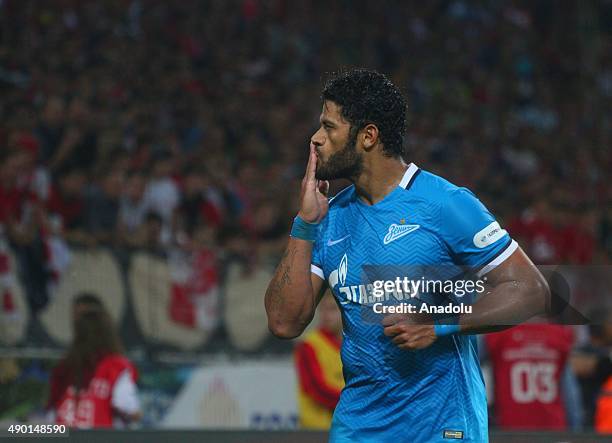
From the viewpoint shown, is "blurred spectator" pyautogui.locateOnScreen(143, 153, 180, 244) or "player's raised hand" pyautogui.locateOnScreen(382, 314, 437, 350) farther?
"blurred spectator" pyautogui.locateOnScreen(143, 153, 180, 244)

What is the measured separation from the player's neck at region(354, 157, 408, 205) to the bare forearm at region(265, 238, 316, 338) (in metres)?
0.30

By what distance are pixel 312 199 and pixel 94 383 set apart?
314cm

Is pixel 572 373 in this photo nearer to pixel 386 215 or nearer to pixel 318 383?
pixel 318 383

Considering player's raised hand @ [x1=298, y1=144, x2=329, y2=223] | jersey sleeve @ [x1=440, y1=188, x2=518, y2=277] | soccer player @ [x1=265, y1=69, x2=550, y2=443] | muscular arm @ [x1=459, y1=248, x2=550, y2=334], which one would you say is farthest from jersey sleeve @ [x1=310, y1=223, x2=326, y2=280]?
muscular arm @ [x1=459, y1=248, x2=550, y2=334]

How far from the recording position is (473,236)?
3.88 metres

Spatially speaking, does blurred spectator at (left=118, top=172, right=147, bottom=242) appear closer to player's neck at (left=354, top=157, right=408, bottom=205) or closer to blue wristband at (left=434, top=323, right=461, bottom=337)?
player's neck at (left=354, top=157, right=408, bottom=205)

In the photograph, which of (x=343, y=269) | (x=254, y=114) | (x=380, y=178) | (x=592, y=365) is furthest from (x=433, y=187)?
(x=254, y=114)

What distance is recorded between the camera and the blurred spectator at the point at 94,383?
6.68m

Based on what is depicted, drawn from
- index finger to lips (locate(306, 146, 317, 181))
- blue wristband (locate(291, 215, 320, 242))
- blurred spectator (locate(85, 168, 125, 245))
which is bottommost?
blue wristband (locate(291, 215, 320, 242))

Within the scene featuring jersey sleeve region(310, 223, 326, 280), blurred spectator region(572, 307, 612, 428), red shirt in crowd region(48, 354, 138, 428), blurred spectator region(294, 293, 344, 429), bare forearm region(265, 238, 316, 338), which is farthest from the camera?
blurred spectator region(572, 307, 612, 428)

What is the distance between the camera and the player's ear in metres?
4.09

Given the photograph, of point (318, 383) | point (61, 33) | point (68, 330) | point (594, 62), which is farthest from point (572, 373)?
point (594, 62)

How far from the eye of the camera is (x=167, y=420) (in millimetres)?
8805

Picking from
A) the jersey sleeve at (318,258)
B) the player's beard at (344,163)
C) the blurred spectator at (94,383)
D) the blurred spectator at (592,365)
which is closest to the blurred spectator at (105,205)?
the blurred spectator at (94,383)
